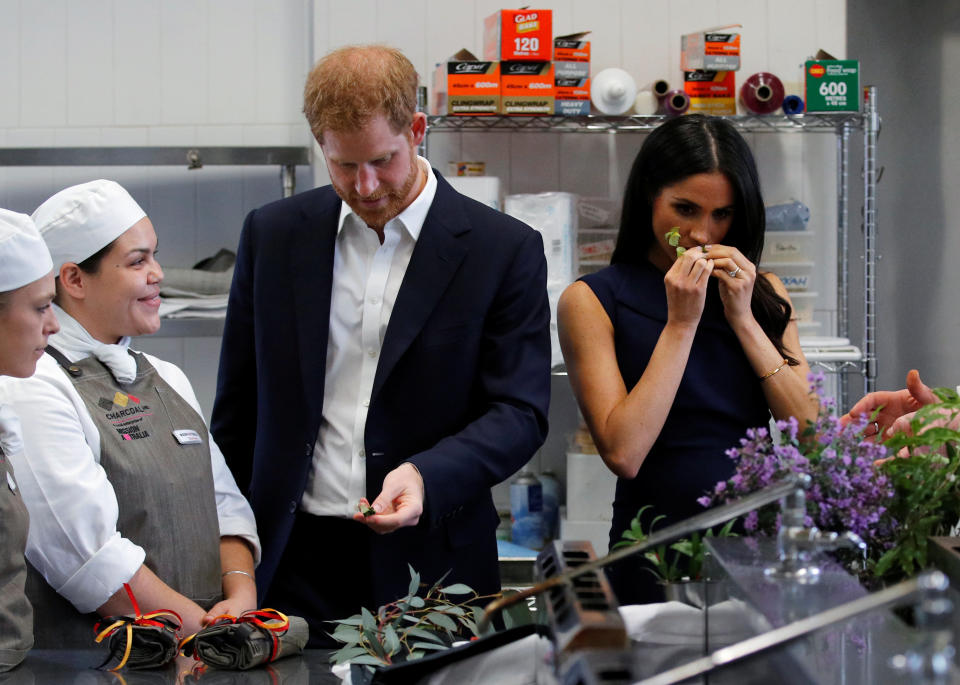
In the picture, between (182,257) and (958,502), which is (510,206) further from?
(958,502)

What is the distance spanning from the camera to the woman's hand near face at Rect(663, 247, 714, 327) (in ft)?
5.82

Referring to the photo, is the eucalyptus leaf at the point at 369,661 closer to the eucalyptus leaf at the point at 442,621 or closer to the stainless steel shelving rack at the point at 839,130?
the eucalyptus leaf at the point at 442,621

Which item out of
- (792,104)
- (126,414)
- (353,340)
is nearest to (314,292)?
(353,340)

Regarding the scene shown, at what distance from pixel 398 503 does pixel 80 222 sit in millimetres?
781

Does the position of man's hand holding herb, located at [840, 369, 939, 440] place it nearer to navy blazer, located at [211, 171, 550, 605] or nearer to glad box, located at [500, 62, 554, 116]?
navy blazer, located at [211, 171, 550, 605]

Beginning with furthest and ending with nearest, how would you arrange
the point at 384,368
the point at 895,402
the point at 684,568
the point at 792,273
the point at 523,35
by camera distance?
1. the point at 792,273
2. the point at 523,35
3. the point at 384,368
4. the point at 895,402
5. the point at 684,568

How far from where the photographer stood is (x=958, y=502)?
1.23 meters

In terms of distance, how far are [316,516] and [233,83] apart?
93.5 inches

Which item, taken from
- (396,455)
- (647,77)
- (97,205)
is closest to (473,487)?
(396,455)

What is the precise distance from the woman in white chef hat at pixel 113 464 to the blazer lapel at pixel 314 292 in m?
0.26

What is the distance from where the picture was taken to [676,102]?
3.17m

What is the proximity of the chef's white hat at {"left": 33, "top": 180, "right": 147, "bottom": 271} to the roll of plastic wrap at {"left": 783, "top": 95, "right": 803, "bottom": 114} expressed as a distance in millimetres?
2122

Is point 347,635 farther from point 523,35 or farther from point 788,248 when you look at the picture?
point 788,248

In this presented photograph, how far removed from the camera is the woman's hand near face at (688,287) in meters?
1.77
